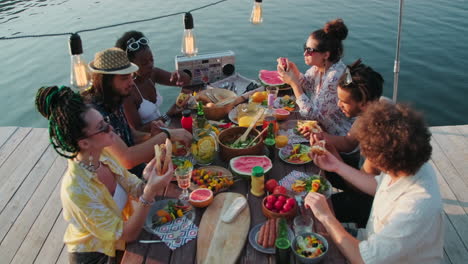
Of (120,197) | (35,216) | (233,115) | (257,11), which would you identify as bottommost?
(35,216)

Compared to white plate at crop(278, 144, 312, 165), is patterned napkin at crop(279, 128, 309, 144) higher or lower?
lower

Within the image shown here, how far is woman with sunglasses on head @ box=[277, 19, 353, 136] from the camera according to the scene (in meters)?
3.78

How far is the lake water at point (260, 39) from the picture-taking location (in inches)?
325

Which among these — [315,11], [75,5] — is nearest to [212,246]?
[315,11]

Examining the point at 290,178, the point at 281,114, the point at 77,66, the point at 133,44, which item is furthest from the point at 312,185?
the point at 133,44

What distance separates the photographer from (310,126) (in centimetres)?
344

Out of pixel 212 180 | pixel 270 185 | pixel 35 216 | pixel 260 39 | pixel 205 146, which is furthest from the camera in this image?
pixel 260 39

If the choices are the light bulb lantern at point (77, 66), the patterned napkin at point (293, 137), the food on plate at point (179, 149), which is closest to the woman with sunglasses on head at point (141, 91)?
the food on plate at point (179, 149)

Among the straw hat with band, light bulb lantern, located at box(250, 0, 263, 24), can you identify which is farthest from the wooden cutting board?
light bulb lantern, located at box(250, 0, 263, 24)

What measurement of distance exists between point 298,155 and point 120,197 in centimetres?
141

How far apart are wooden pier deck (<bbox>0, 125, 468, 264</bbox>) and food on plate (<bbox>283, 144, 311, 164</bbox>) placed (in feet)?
5.57

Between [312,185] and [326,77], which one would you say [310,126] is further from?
[312,185]

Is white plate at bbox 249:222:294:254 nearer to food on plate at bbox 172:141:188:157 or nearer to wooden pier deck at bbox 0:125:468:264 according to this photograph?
food on plate at bbox 172:141:188:157

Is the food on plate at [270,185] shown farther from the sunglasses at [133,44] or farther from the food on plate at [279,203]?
the sunglasses at [133,44]
